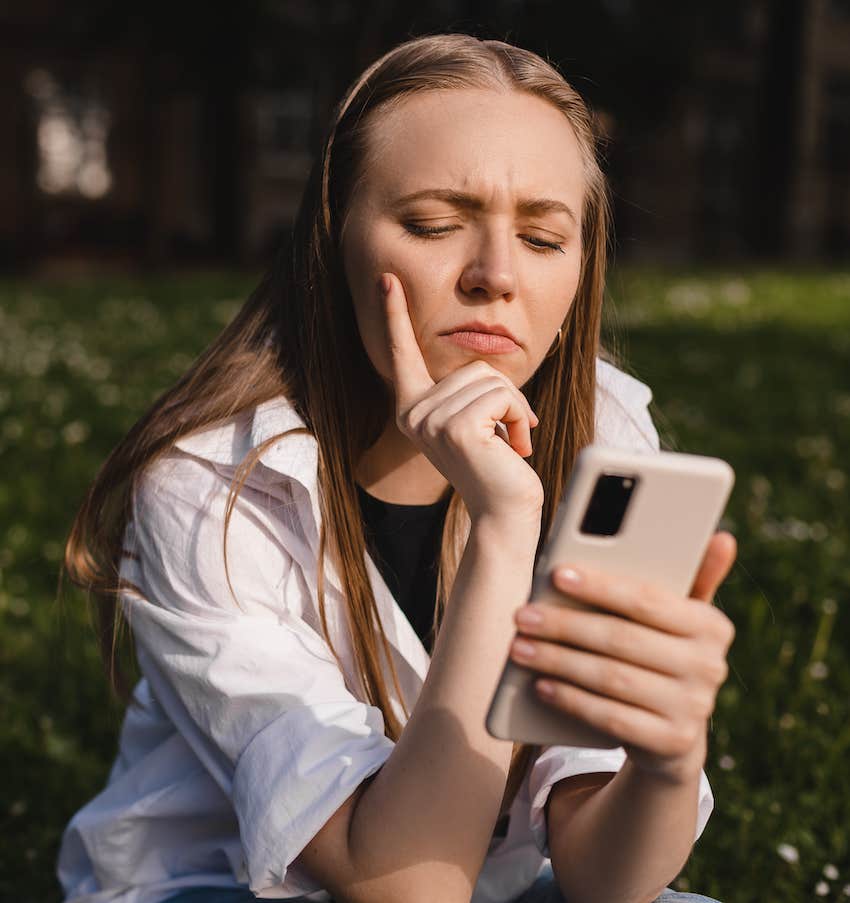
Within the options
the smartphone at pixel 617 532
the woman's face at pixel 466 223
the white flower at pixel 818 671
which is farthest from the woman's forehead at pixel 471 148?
the white flower at pixel 818 671

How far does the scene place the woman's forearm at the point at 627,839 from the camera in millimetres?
1595

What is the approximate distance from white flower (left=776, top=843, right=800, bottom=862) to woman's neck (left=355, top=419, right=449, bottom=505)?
1.26 m

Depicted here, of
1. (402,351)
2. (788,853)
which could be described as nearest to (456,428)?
(402,351)

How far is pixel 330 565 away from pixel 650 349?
8074 millimetres

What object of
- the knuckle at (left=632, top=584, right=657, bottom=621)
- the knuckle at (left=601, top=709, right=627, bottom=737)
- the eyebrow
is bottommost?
the knuckle at (left=601, top=709, right=627, bottom=737)

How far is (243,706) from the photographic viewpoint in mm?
1824

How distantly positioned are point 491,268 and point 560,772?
0.82 metres

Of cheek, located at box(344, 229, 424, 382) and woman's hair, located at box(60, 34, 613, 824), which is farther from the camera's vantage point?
woman's hair, located at box(60, 34, 613, 824)

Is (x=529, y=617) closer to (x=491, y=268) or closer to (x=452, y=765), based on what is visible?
(x=452, y=765)

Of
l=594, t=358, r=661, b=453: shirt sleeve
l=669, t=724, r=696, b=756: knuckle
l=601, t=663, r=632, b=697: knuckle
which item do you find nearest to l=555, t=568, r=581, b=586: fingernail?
l=601, t=663, r=632, b=697: knuckle

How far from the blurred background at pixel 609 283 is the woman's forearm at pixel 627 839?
3.20 ft

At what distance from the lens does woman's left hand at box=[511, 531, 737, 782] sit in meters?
1.30

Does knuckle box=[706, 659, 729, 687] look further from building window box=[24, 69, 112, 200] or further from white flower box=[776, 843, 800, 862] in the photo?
building window box=[24, 69, 112, 200]

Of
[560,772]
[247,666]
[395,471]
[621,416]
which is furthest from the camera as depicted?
[621,416]
